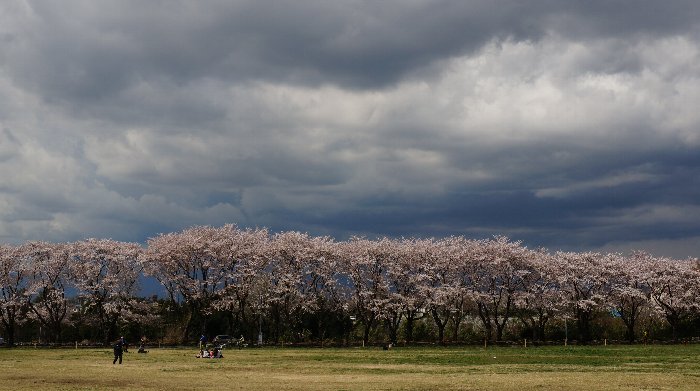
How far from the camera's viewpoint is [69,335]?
91375mm

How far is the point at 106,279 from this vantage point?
86.9 meters

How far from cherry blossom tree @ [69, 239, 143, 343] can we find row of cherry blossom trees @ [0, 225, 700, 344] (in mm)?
160

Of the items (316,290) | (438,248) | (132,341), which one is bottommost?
(132,341)

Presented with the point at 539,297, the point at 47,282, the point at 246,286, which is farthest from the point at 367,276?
the point at 47,282

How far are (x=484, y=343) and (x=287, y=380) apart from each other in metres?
46.2

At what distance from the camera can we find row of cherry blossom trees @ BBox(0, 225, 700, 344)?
84438 millimetres

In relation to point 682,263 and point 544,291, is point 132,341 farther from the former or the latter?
point 682,263

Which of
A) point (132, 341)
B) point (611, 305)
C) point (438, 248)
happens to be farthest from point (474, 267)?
point (132, 341)

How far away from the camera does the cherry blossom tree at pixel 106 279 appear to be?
8694 cm

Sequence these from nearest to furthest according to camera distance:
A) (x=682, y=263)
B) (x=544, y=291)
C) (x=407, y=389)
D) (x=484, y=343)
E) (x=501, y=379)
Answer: (x=407, y=389), (x=501, y=379), (x=484, y=343), (x=544, y=291), (x=682, y=263)

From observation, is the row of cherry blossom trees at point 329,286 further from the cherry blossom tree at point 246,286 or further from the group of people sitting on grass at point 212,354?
the group of people sitting on grass at point 212,354

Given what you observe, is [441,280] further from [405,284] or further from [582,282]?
[582,282]

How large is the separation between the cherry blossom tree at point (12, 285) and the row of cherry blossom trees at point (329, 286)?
167 mm

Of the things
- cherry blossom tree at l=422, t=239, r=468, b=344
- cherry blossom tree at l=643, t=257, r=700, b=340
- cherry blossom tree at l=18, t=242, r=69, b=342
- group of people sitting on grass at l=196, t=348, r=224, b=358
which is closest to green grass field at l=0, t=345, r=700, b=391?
group of people sitting on grass at l=196, t=348, r=224, b=358
